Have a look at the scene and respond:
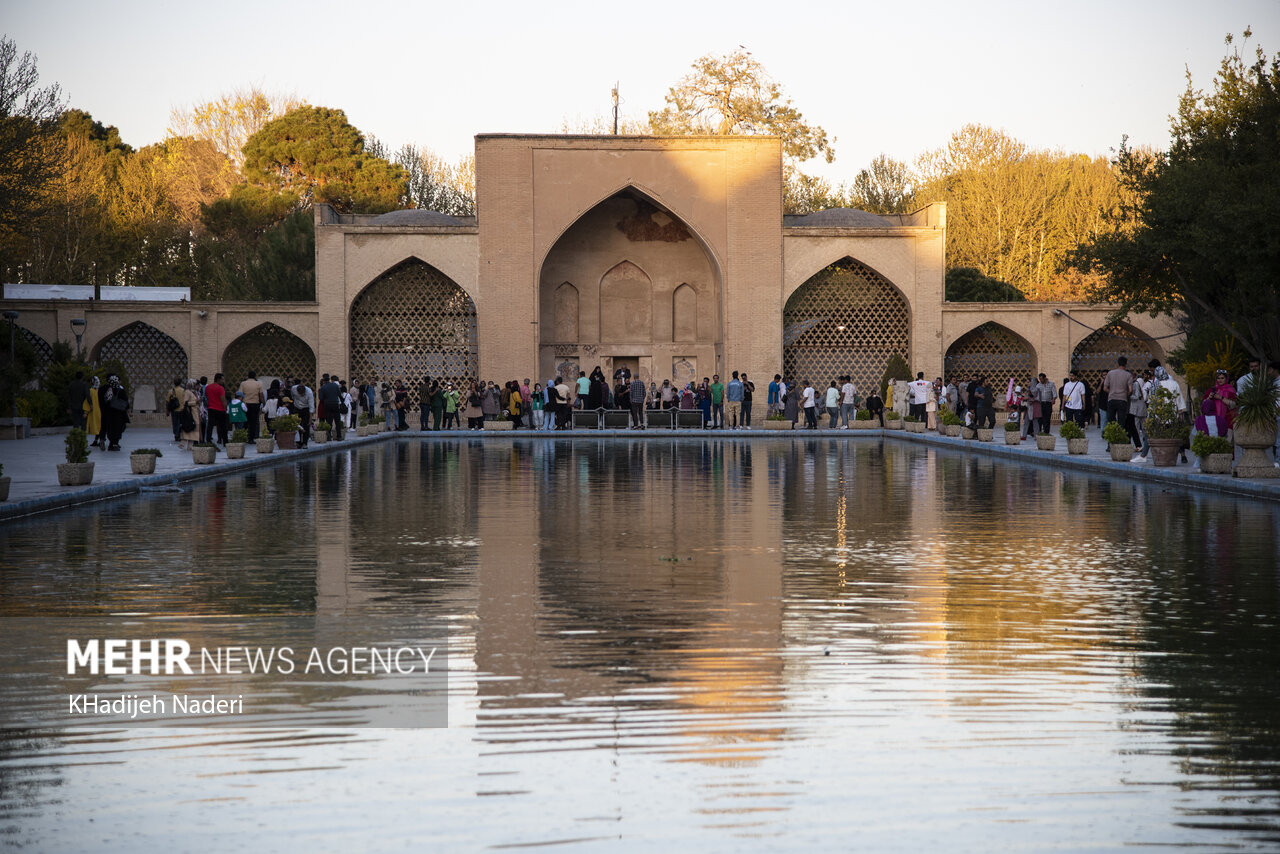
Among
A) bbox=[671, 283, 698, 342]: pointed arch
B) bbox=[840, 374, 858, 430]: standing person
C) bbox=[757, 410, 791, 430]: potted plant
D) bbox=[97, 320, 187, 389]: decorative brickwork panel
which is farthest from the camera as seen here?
bbox=[671, 283, 698, 342]: pointed arch

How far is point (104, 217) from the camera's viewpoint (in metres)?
39.2

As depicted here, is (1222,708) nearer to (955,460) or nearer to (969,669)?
(969,669)

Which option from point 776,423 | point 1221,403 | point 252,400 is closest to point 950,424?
point 776,423

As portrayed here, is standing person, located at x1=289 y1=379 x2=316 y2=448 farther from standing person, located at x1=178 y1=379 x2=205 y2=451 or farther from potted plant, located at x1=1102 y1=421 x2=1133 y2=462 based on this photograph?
potted plant, located at x1=1102 y1=421 x2=1133 y2=462

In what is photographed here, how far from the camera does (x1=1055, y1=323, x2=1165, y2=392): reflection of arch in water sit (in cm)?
3378

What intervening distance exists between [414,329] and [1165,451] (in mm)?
20827

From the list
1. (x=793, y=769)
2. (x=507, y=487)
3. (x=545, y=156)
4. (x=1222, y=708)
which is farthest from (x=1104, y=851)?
(x=545, y=156)

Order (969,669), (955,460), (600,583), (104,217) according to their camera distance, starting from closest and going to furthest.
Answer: (969,669), (600,583), (955,460), (104,217)

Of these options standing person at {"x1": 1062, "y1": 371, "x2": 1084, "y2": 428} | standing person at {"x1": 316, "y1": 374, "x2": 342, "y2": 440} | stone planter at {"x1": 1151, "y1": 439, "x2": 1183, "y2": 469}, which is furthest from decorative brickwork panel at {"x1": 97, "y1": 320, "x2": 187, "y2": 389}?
stone planter at {"x1": 1151, "y1": 439, "x2": 1183, "y2": 469}

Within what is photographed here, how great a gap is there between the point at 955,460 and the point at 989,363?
15.5m

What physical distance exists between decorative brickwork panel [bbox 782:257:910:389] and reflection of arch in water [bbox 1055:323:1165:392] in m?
4.41

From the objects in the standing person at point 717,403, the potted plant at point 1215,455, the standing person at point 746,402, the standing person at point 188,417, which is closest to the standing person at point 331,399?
the standing person at point 188,417

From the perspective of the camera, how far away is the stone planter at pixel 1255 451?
45.7 ft

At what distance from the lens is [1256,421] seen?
14227mm
